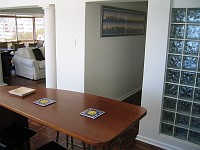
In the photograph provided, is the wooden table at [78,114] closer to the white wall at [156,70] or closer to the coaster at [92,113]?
the coaster at [92,113]

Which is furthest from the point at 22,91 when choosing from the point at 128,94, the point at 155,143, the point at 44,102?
the point at 128,94

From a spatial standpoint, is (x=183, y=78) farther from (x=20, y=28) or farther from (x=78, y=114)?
(x=20, y=28)

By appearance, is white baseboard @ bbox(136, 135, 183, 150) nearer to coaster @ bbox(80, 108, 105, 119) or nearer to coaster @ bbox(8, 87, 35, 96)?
coaster @ bbox(80, 108, 105, 119)

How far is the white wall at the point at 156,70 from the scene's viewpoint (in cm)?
256

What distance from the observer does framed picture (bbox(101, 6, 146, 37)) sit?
361 cm

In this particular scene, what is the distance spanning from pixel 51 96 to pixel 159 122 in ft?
4.92

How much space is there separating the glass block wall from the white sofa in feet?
14.5

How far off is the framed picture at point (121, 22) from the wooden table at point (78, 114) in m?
1.76

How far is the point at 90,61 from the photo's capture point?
3.45 meters

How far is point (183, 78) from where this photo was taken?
2605 millimetres

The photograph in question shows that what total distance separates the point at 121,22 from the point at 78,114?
2.67 metres

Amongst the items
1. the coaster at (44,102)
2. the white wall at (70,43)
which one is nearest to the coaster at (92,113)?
the coaster at (44,102)

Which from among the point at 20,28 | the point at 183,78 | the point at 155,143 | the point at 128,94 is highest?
the point at 20,28

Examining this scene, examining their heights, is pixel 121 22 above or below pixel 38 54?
above
